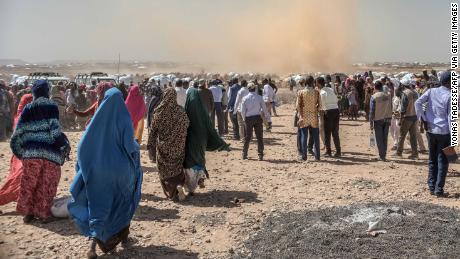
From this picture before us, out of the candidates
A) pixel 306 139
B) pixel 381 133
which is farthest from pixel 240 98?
pixel 381 133

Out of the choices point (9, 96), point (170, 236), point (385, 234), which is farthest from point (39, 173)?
point (9, 96)

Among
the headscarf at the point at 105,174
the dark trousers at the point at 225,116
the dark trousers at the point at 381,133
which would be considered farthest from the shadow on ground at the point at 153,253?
the dark trousers at the point at 225,116

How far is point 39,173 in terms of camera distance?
5.80 metres

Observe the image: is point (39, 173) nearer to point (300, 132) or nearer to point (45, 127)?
point (45, 127)

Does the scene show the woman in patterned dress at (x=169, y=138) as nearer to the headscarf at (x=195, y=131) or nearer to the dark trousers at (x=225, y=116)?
the headscarf at (x=195, y=131)

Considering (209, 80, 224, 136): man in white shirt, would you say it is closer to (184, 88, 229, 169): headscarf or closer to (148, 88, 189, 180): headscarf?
(184, 88, 229, 169): headscarf

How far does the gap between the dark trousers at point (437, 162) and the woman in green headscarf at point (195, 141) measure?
3343 millimetres

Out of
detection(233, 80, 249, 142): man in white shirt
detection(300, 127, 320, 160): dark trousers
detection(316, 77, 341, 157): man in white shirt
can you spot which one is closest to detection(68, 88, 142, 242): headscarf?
detection(300, 127, 320, 160): dark trousers

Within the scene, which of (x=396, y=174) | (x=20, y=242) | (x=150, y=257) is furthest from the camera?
(x=396, y=174)

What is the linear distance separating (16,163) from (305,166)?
5.30m

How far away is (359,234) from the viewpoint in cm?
488

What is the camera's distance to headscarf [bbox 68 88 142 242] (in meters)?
4.53

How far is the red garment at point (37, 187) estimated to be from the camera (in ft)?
19.0

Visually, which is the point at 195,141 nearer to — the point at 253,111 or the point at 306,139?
the point at 253,111
